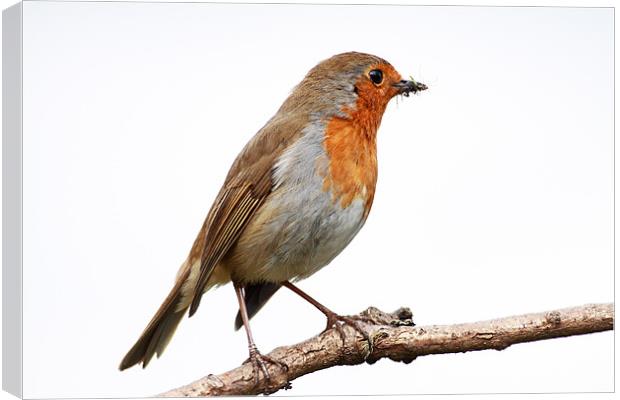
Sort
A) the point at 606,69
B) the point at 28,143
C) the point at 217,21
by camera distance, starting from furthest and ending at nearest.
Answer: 1. the point at 606,69
2. the point at 217,21
3. the point at 28,143

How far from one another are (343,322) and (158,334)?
911 millimetres

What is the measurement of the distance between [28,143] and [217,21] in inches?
43.4


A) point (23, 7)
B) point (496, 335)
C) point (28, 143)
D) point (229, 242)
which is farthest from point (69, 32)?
point (496, 335)

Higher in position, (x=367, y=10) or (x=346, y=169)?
(x=367, y=10)

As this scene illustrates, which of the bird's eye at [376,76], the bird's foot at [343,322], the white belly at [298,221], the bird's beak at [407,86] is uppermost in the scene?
the bird's eye at [376,76]

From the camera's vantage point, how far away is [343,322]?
5.50 metres

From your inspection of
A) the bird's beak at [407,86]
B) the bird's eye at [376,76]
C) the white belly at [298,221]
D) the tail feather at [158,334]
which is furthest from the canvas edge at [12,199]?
the bird's beak at [407,86]

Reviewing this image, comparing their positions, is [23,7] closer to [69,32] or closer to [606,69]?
[69,32]

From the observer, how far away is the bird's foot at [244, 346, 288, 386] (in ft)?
16.9

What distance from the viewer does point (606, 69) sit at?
583cm

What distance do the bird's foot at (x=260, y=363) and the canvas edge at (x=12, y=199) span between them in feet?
3.46

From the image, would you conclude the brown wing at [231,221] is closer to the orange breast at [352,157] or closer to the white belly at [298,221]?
the white belly at [298,221]

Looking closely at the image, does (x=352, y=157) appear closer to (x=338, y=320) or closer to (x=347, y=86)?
(x=347, y=86)

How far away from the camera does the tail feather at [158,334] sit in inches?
215
